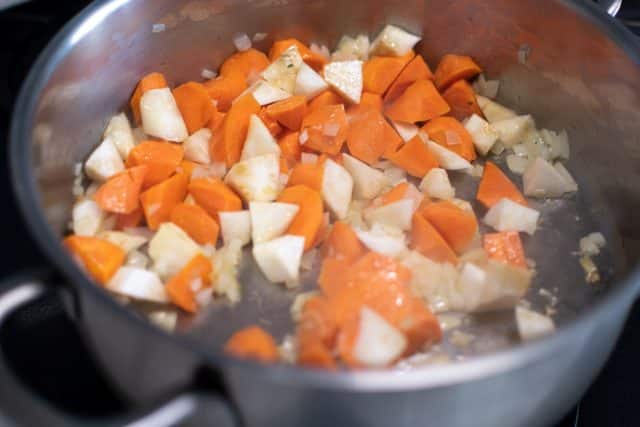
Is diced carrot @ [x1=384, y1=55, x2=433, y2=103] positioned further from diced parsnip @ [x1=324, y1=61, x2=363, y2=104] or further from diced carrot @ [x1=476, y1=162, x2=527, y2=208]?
diced carrot @ [x1=476, y1=162, x2=527, y2=208]

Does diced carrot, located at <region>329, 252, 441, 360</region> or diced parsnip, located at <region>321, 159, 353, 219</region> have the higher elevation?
diced carrot, located at <region>329, 252, 441, 360</region>

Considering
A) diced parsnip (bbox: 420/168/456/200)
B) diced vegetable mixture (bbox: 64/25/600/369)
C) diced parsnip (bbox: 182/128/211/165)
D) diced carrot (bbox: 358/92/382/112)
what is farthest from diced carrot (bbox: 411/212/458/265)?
diced parsnip (bbox: 182/128/211/165)

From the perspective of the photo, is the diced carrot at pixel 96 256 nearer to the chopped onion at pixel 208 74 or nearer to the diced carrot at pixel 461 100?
the chopped onion at pixel 208 74

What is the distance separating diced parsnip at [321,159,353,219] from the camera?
135 cm

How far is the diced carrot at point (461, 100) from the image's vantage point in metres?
1.57

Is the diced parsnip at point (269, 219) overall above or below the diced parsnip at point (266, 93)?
below

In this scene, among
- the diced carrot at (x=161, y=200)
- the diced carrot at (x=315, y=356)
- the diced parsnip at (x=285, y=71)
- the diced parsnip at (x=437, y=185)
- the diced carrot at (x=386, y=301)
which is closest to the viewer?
the diced carrot at (x=315, y=356)

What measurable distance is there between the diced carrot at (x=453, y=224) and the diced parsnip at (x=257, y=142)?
1.01 ft

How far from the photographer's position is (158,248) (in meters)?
1.26

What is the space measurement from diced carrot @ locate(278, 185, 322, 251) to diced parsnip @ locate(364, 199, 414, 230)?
0.11 metres

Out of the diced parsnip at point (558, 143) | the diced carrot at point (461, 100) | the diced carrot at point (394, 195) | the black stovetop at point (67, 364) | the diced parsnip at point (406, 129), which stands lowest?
the black stovetop at point (67, 364)

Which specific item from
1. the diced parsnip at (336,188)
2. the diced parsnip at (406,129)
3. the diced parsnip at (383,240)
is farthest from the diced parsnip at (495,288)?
the diced parsnip at (406,129)

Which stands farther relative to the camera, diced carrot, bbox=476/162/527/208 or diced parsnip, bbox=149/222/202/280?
diced carrot, bbox=476/162/527/208

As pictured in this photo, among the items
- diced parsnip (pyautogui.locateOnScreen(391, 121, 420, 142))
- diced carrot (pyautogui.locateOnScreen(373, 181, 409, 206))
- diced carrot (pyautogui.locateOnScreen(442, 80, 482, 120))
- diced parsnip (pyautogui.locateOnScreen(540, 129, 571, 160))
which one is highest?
diced parsnip (pyautogui.locateOnScreen(540, 129, 571, 160))
